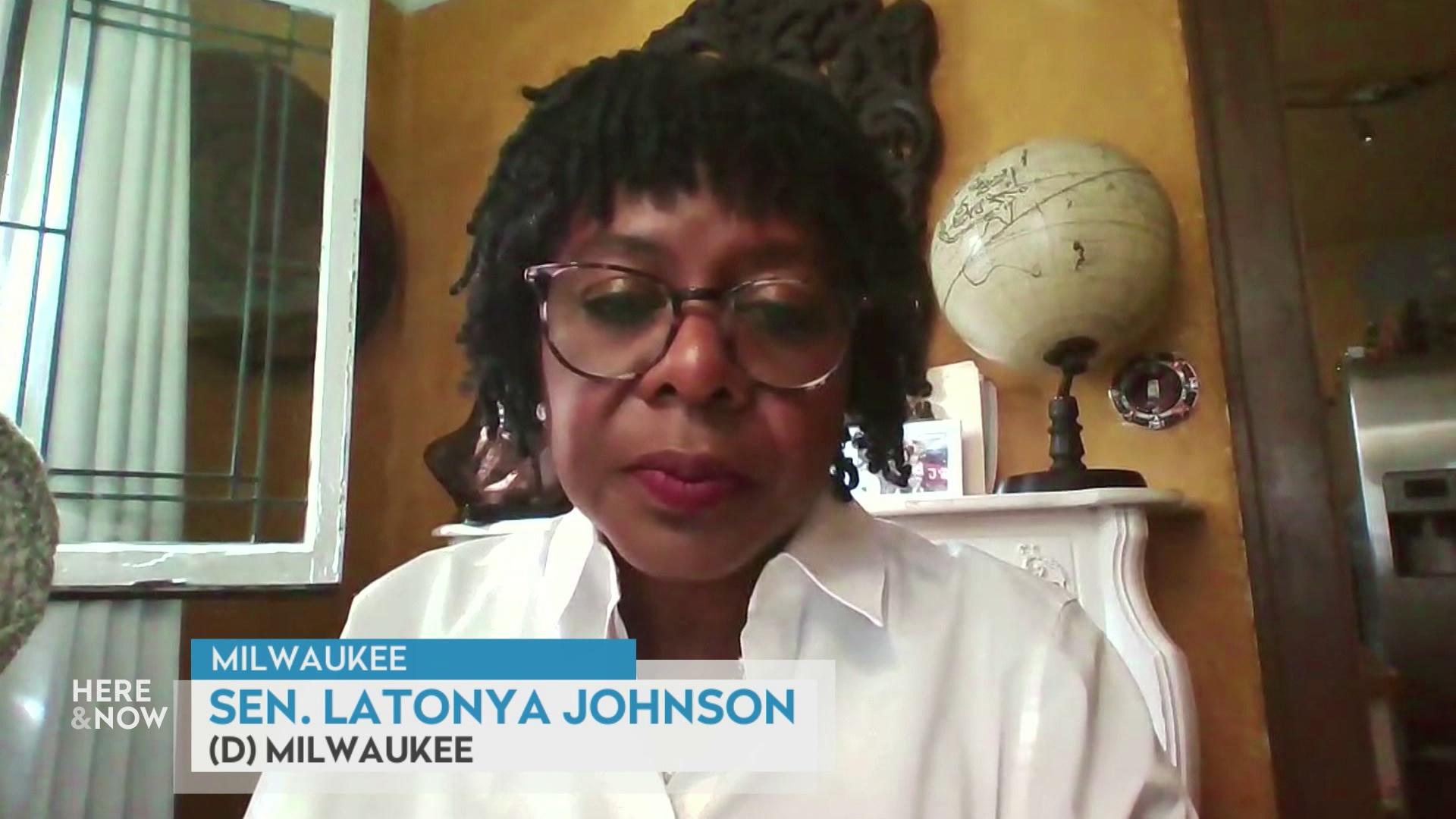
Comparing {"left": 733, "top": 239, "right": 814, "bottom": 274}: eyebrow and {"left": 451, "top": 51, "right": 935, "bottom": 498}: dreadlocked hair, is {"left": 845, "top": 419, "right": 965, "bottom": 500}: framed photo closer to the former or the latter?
{"left": 451, "top": 51, "right": 935, "bottom": 498}: dreadlocked hair

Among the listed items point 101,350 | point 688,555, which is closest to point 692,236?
point 688,555

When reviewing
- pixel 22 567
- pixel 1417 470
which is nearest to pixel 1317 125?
pixel 1417 470

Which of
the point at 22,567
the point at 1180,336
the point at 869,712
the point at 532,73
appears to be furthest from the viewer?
the point at 532,73

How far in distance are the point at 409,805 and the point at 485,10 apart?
1669 millimetres

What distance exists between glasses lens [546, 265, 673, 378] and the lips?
0.05m

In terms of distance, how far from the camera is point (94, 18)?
3.89ft

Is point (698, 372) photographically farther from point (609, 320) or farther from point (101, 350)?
point (101, 350)

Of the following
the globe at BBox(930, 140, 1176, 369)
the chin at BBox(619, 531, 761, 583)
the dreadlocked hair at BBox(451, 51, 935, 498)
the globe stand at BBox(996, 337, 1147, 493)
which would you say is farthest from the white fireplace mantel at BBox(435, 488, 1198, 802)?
the chin at BBox(619, 531, 761, 583)

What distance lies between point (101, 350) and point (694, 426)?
3.43 ft

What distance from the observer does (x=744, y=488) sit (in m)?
0.47

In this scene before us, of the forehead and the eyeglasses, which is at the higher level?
the forehead

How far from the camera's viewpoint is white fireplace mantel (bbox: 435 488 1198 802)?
96 centimetres

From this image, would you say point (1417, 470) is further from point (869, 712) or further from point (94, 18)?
point (94, 18)

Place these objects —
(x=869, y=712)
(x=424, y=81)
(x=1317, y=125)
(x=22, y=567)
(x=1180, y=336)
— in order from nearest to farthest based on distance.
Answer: (x=22, y=567)
(x=869, y=712)
(x=1180, y=336)
(x=424, y=81)
(x=1317, y=125)
